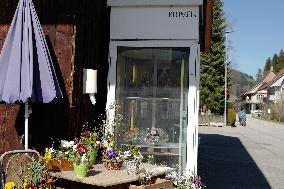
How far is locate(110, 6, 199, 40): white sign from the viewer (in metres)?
7.11

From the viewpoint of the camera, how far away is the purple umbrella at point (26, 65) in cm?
471

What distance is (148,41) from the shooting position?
7.18 meters

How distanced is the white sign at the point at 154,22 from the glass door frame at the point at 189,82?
0.10 metres

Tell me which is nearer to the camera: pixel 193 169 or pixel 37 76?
pixel 37 76

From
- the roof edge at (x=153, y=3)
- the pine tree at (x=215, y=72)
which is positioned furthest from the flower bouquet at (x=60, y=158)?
the pine tree at (x=215, y=72)

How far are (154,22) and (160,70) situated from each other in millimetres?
809

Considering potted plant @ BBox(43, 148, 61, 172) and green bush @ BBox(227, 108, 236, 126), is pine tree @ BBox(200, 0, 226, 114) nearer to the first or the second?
green bush @ BBox(227, 108, 236, 126)

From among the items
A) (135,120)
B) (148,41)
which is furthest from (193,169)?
(148,41)

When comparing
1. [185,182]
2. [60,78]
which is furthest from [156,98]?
[60,78]

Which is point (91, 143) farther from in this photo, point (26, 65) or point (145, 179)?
point (26, 65)

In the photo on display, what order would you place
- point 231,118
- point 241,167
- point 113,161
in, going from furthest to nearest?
point 231,118 < point 241,167 < point 113,161

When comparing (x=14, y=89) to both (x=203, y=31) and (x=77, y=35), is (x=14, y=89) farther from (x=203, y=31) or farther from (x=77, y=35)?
(x=203, y=31)

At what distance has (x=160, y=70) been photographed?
731 centimetres

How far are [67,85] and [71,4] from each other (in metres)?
1.15
